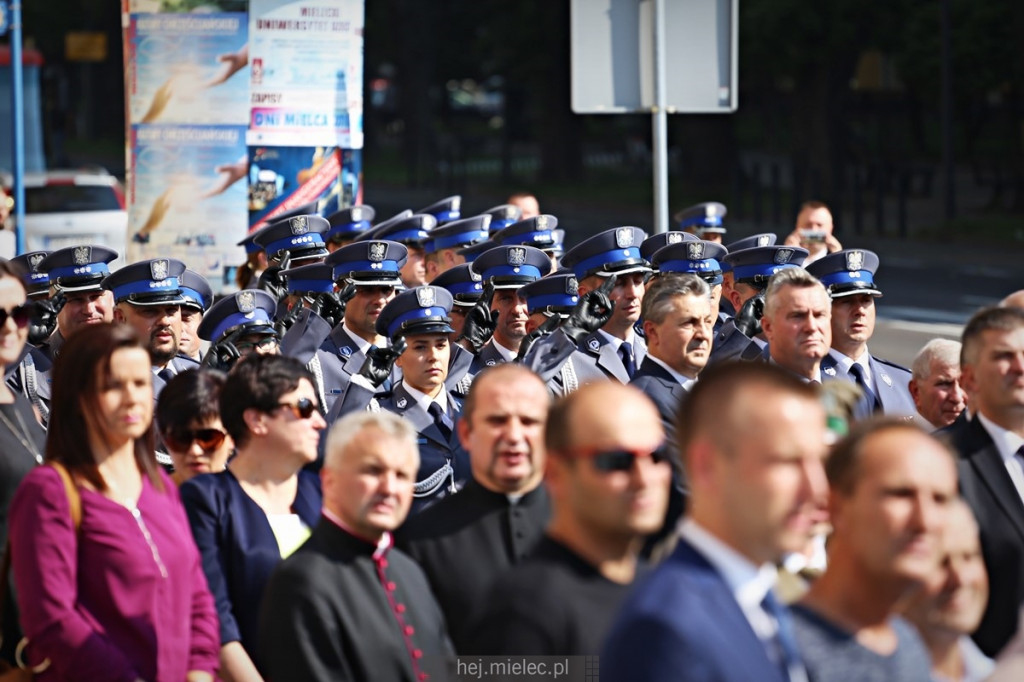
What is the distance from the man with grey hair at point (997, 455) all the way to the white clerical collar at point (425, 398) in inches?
106

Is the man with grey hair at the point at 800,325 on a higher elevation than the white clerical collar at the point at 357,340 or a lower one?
higher

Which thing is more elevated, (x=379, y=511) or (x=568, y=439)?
(x=568, y=439)

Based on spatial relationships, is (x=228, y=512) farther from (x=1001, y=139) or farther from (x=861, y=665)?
(x=1001, y=139)

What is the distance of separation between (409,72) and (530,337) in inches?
1558

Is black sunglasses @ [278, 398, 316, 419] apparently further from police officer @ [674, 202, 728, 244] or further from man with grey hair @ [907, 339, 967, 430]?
police officer @ [674, 202, 728, 244]

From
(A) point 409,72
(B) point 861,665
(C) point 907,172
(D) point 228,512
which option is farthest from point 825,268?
(A) point 409,72

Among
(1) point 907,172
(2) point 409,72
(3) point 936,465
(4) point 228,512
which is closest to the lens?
(3) point 936,465

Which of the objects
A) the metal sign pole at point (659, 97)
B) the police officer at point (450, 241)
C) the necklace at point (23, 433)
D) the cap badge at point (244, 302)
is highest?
the metal sign pole at point (659, 97)

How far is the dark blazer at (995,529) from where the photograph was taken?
5926mm

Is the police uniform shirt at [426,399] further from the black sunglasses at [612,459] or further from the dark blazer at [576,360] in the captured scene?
the black sunglasses at [612,459]

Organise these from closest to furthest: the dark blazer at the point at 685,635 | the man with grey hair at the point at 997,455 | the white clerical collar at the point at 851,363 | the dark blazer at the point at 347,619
→ the dark blazer at the point at 685,635 < the dark blazer at the point at 347,619 < the man with grey hair at the point at 997,455 < the white clerical collar at the point at 851,363

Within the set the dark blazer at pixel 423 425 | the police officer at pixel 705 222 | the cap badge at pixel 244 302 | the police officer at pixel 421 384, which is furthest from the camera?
the police officer at pixel 705 222

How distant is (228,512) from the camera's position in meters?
6.03

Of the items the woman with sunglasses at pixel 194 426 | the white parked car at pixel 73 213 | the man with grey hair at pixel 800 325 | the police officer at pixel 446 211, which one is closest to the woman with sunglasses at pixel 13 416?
the woman with sunglasses at pixel 194 426
